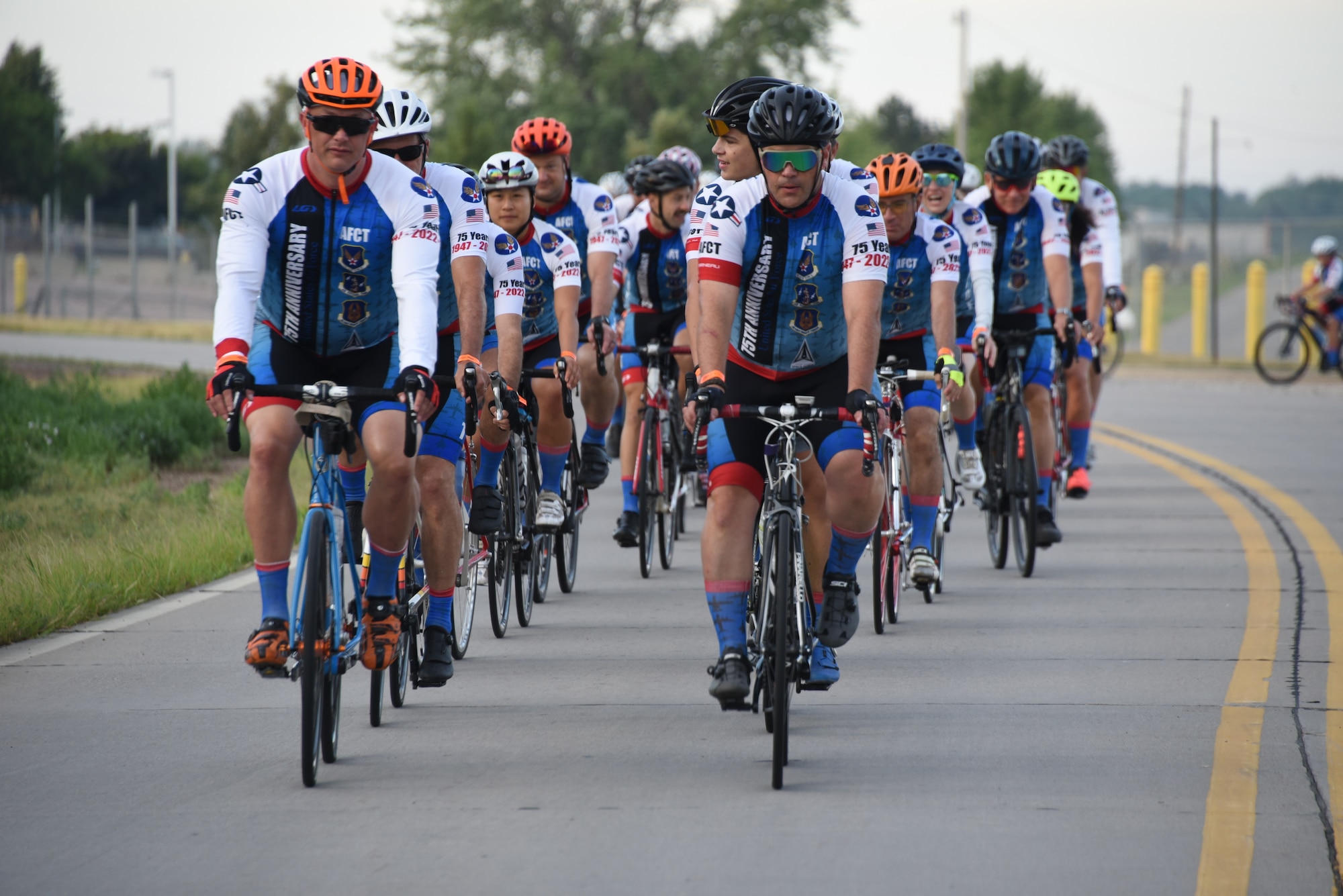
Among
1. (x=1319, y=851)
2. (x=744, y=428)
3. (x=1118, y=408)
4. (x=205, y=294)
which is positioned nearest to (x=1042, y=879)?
(x=1319, y=851)

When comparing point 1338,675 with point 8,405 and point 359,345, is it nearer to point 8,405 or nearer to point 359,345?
point 359,345

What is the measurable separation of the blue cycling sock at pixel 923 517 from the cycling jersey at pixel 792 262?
106 inches

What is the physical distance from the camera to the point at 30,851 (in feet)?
15.4

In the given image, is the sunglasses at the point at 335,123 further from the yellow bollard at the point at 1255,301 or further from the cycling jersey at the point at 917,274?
the yellow bollard at the point at 1255,301

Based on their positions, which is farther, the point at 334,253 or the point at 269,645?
the point at 334,253

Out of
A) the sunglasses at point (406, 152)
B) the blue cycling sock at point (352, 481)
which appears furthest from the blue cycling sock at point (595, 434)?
the blue cycling sock at point (352, 481)

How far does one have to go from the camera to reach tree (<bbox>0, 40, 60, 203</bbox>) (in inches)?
1096

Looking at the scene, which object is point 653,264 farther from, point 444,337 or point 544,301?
point 444,337

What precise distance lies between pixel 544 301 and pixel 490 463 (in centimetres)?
148

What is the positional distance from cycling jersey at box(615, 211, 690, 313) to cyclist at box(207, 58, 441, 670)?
5.16 m

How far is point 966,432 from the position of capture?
31.6 ft

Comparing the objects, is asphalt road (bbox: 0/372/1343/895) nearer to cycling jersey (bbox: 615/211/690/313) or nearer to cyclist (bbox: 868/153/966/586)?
cyclist (bbox: 868/153/966/586)

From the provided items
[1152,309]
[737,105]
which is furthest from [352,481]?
[1152,309]

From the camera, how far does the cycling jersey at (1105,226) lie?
12008mm
